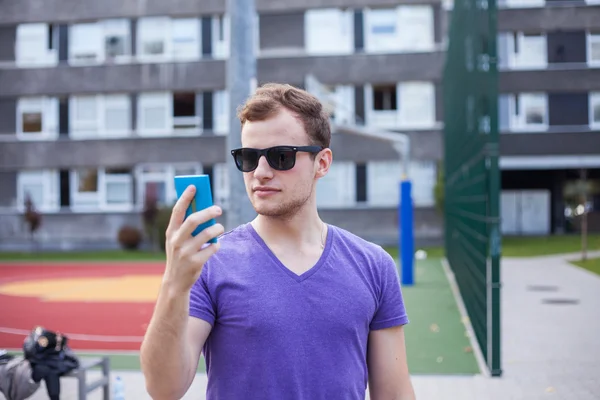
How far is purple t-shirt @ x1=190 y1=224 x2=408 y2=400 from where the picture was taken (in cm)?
227

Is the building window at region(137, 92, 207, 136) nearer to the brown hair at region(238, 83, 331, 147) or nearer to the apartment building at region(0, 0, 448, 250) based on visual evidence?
the apartment building at region(0, 0, 448, 250)

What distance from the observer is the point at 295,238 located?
2477 mm

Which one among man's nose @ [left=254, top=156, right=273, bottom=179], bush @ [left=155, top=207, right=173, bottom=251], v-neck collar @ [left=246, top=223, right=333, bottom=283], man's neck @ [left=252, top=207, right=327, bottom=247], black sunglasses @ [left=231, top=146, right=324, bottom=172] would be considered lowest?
bush @ [left=155, top=207, right=173, bottom=251]

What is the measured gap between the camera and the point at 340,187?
3125 centimetres

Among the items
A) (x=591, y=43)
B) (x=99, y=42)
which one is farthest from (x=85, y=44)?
(x=591, y=43)

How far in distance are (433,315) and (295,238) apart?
9.73m

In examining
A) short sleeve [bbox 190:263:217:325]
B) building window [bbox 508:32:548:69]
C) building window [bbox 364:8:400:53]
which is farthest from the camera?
building window [bbox 508:32:548:69]

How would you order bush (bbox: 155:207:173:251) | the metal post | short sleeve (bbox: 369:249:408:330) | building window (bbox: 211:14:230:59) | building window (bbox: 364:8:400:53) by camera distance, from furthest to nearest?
building window (bbox: 211:14:230:59), building window (bbox: 364:8:400:53), bush (bbox: 155:207:173:251), the metal post, short sleeve (bbox: 369:249:408:330)

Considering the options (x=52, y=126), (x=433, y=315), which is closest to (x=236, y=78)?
(x=433, y=315)

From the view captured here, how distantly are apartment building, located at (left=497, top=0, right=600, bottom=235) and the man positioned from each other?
1254 inches

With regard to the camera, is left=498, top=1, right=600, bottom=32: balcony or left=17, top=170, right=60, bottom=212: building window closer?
left=498, top=1, right=600, bottom=32: balcony

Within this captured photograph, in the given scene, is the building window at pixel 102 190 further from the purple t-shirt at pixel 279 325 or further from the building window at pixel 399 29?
the purple t-shirt at pixel 279 325

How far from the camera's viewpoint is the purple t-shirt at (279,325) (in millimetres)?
2266

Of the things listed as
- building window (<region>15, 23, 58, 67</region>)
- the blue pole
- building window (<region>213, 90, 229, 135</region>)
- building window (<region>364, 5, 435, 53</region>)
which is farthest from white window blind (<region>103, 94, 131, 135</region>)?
the blue pole
